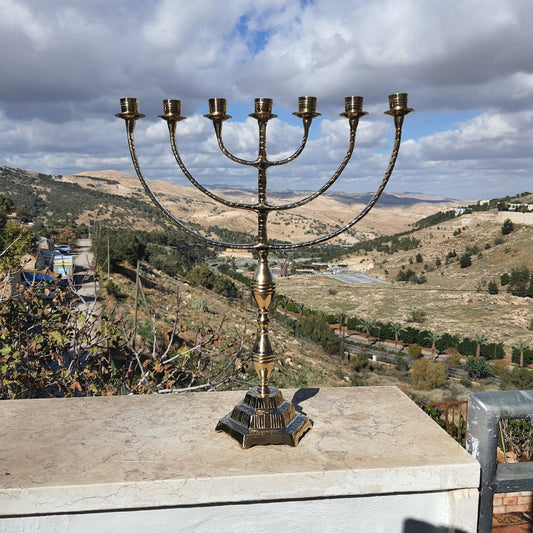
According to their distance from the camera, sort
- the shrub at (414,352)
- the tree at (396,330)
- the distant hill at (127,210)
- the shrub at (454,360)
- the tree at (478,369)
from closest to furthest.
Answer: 1. the tree at (478,369)
2. the shrub at (454,360)
3. the shrub at (414,352)
4. the tree at (396,330)
5. the distant hill at (127,210)

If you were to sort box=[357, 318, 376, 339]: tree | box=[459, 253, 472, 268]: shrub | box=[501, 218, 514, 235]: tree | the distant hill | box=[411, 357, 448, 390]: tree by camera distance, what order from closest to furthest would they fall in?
box=[411, 357, 448, 390]: tree, box=[357, 318, 376, 339]: tree, box=[459, 253, 472, 268]: shrub, box=[501, 218, 514, 235]: tree, the distant hill

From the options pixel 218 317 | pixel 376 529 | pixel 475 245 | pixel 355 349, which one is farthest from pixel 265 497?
pixel 475 245

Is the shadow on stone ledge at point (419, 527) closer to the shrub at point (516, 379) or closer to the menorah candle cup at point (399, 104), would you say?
the menorah candle cup at point (399, 104)

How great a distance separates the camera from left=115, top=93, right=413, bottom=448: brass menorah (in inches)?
90.4

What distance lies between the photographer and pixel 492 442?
2242mm

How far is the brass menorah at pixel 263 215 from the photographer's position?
229cm

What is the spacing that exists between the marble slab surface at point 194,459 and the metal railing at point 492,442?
79mm

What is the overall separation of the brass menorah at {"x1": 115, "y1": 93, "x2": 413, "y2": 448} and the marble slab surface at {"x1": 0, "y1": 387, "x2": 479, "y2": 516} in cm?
8

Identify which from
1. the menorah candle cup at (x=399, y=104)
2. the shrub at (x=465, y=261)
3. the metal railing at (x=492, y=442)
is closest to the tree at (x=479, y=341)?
the shrub at (x=465, y=261)

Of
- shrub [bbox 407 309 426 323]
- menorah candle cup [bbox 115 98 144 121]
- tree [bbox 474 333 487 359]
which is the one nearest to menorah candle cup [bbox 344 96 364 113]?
menorah candle cup [bbox 115 98 144 121]

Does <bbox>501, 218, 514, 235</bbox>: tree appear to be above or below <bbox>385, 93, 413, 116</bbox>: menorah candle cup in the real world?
below

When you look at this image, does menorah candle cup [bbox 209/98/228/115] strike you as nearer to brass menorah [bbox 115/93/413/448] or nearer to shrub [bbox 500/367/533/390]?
brass menorah [bbox 115/93/413/448]

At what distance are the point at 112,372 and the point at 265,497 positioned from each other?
285cm

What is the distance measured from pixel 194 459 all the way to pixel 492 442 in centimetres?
132
